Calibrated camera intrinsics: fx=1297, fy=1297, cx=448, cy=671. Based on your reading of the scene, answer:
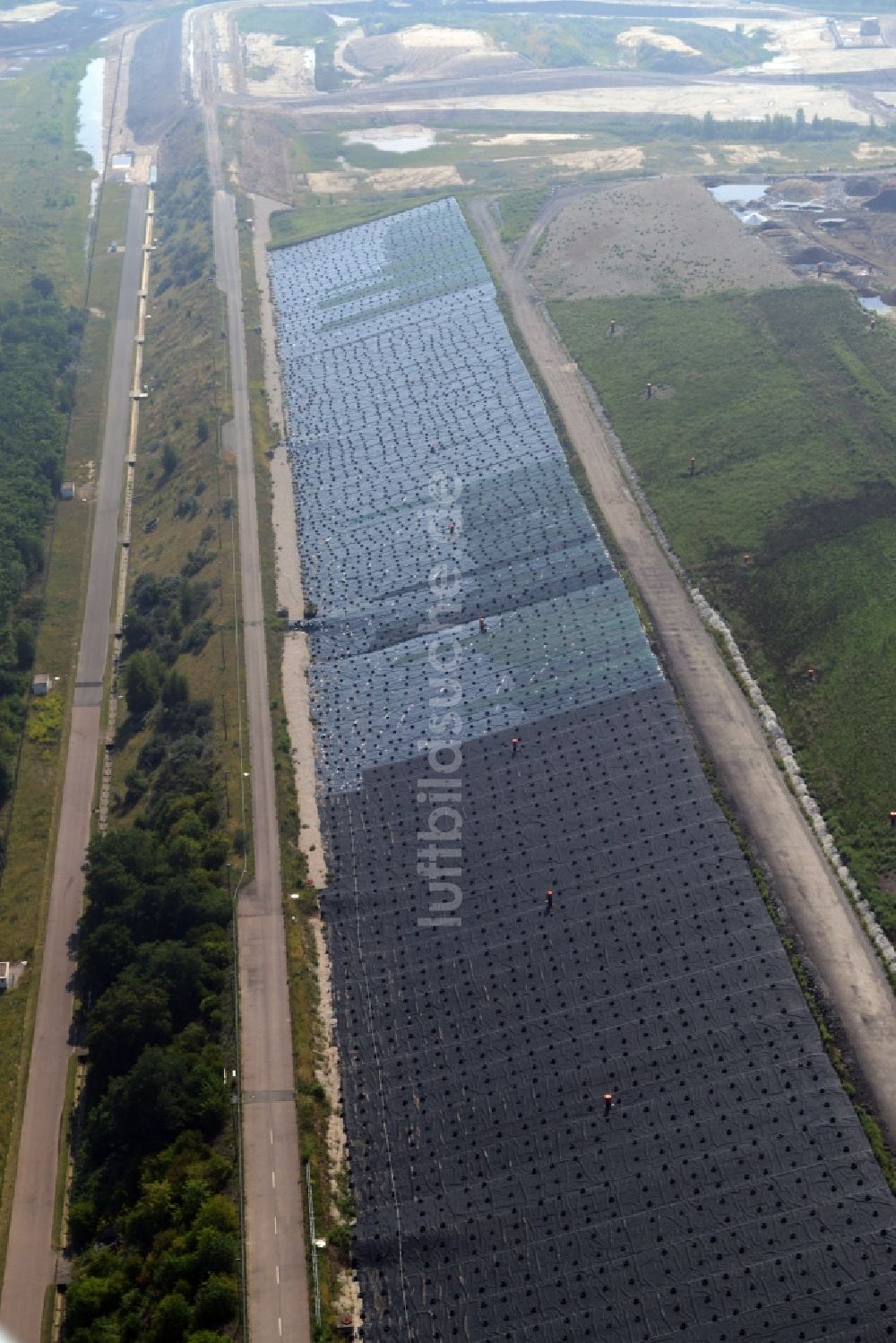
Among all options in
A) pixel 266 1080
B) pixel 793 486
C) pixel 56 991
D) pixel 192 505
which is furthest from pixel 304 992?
pixel 793 486

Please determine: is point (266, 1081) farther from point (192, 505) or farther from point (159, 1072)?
point (192, 505)

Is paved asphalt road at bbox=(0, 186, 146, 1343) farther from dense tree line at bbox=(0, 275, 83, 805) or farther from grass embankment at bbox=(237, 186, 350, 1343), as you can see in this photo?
grass embankment at bbox=(237, 186, 350, 1343)

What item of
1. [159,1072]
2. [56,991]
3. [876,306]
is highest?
[876,306]

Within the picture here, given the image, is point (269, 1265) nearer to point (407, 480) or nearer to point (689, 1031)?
point (689, 1031)

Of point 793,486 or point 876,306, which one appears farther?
point 876,306

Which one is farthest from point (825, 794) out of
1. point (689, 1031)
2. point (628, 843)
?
point (689, 1031)

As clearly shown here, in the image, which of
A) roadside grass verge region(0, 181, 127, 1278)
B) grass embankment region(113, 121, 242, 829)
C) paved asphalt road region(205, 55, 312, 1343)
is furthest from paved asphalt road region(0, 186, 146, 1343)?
paved asphalt road region(205, 55, 312, 1343)

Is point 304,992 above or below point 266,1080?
above
